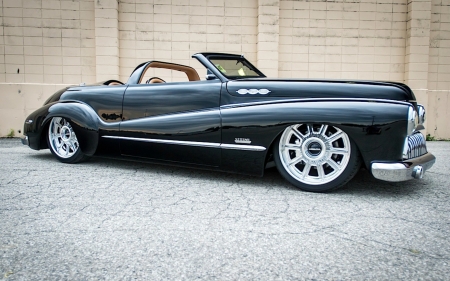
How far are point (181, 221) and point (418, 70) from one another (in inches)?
302

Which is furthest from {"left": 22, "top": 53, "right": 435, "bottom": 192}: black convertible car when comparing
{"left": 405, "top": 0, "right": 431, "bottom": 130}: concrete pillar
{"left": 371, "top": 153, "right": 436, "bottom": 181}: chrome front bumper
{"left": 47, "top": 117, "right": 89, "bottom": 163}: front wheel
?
{"left": 405, "top": 0, "right": 431, "bottom": 130}: concrete pillar

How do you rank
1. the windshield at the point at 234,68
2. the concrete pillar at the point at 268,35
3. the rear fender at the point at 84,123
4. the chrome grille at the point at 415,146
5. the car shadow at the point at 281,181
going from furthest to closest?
the concrete pillar at the point at 268,35, the rear fender at the point at 84,123, the windshield at the point at 234,68, the car shadow at the point at 281,181, the chrome grille at the point at 415,146

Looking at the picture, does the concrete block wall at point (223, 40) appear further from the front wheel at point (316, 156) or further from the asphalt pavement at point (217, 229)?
the front wheel at point (316, 156)

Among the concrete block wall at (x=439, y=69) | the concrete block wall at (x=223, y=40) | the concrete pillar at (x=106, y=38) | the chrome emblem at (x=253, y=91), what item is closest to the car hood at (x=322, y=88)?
the chrome emblem at (x=253, y=91)

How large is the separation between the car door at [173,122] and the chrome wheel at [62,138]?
85cm

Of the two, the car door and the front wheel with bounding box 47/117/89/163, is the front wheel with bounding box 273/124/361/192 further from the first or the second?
the front wheel with bounding box 47/117/89/163

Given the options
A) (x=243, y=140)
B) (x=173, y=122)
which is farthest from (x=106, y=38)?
(x=243, y=140)

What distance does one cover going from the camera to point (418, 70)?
26.9 ft

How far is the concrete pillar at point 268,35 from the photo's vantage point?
26.0ft

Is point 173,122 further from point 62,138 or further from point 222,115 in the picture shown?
point 62,138

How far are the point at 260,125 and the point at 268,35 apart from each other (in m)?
5.26

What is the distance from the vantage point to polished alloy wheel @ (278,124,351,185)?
306 centimetres

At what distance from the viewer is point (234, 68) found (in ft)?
13.3

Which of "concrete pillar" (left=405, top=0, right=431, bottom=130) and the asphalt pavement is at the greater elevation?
"concrete pillar" (left=405, top=0, right=431, bottom=130)
